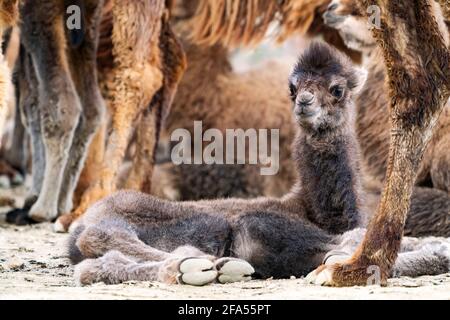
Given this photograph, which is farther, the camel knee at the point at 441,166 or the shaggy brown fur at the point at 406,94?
the camel knee at the point at 441,166

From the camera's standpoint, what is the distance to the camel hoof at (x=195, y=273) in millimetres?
4946

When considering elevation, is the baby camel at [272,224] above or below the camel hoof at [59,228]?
above

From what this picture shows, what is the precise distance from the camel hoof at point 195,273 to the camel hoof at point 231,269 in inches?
4.1

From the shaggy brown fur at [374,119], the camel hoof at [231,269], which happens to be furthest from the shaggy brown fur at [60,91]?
the camel hoof at [231,269]

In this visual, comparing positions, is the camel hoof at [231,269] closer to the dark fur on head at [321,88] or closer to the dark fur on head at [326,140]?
the dark fur on head at [326,140]

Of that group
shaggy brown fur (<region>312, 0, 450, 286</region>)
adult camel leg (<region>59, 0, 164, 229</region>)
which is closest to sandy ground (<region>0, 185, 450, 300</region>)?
shaggy brown fur (<region>312, 0, 450, 286</region>)

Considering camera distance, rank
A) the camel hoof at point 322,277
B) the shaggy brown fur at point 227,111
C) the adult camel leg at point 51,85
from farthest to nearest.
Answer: the shaggy brown fur at point 227,111
the adult camel leg at point 51,85
the camel hoof at point 322,277

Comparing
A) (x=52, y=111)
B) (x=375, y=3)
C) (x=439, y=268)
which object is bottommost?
(x=439, y=268)

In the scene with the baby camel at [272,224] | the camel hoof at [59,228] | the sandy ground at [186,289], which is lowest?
the camel hoof at [59,228]

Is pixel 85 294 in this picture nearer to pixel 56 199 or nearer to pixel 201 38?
pixel 56 199

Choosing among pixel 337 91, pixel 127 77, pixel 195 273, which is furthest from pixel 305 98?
pixel 127 77
